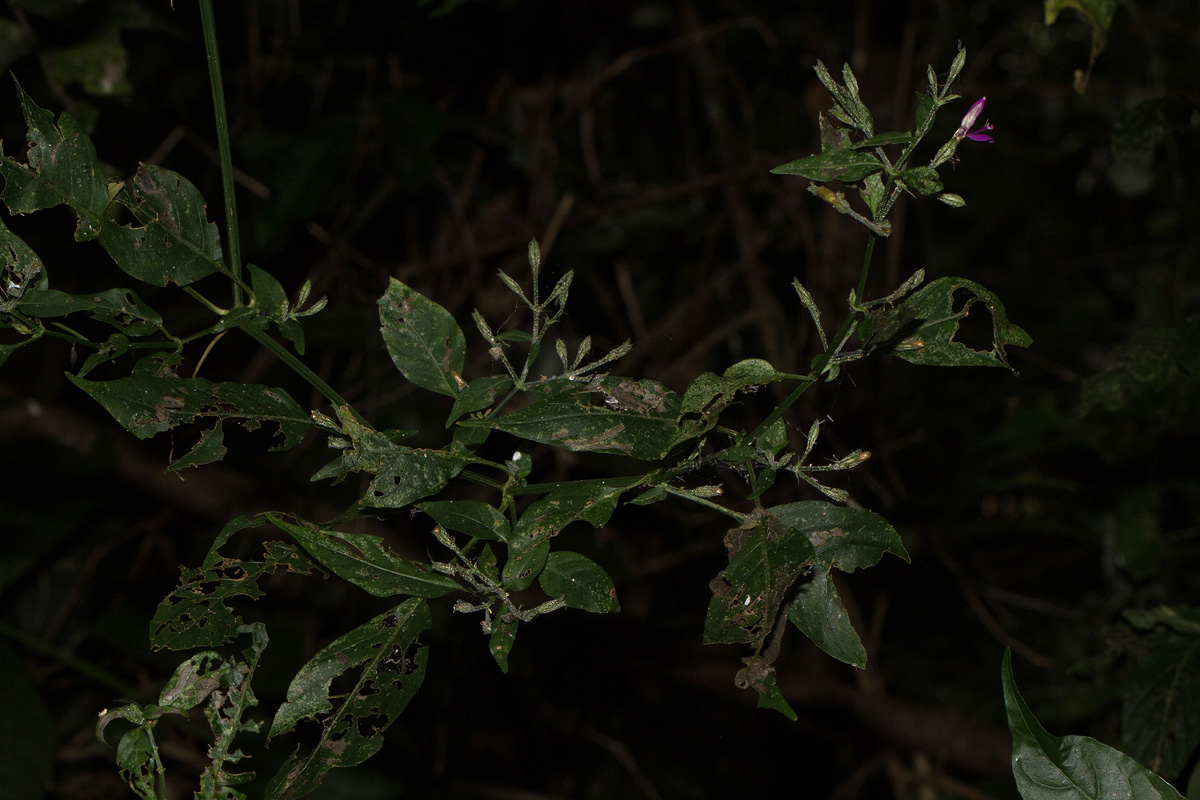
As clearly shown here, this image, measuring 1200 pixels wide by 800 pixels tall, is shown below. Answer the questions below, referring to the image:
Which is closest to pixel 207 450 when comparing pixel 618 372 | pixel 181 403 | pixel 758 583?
pixel 181 403

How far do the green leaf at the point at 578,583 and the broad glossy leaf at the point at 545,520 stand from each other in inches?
0.5

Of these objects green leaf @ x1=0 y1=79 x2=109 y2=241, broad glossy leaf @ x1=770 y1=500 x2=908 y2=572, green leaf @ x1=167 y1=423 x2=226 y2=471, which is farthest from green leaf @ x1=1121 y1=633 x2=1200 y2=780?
green leaf @ x1=0 y1=79 x2=109 y2=241

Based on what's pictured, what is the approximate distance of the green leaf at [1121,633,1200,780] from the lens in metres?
0.87

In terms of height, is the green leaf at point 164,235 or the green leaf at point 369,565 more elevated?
the green leaf at point 164,235

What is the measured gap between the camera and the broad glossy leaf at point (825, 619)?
510mm

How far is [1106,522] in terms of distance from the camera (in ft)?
5.74

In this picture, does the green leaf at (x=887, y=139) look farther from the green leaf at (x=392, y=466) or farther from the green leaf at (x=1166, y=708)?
the green leaf at (x=1166, y=708)

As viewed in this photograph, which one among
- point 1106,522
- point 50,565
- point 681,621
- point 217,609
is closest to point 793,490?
point 681,621

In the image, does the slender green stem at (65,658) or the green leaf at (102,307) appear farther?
the slender green stem at (65,658)

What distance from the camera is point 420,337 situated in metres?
0.57

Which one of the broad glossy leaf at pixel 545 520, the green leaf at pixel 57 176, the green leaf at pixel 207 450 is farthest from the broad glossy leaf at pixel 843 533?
the green leaf at pixel 57 176

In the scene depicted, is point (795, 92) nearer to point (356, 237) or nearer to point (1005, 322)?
point (356, 237)

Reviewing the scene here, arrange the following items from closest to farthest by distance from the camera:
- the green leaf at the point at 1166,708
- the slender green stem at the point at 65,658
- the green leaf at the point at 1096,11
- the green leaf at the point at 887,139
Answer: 1. the green leaf at the point at 887,139
2. the green leaf at the point at 1096,11
3. the green leaf at the point at 1166,708
4. the slender green stem at the point at 65,658

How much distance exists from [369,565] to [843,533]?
288 mm
